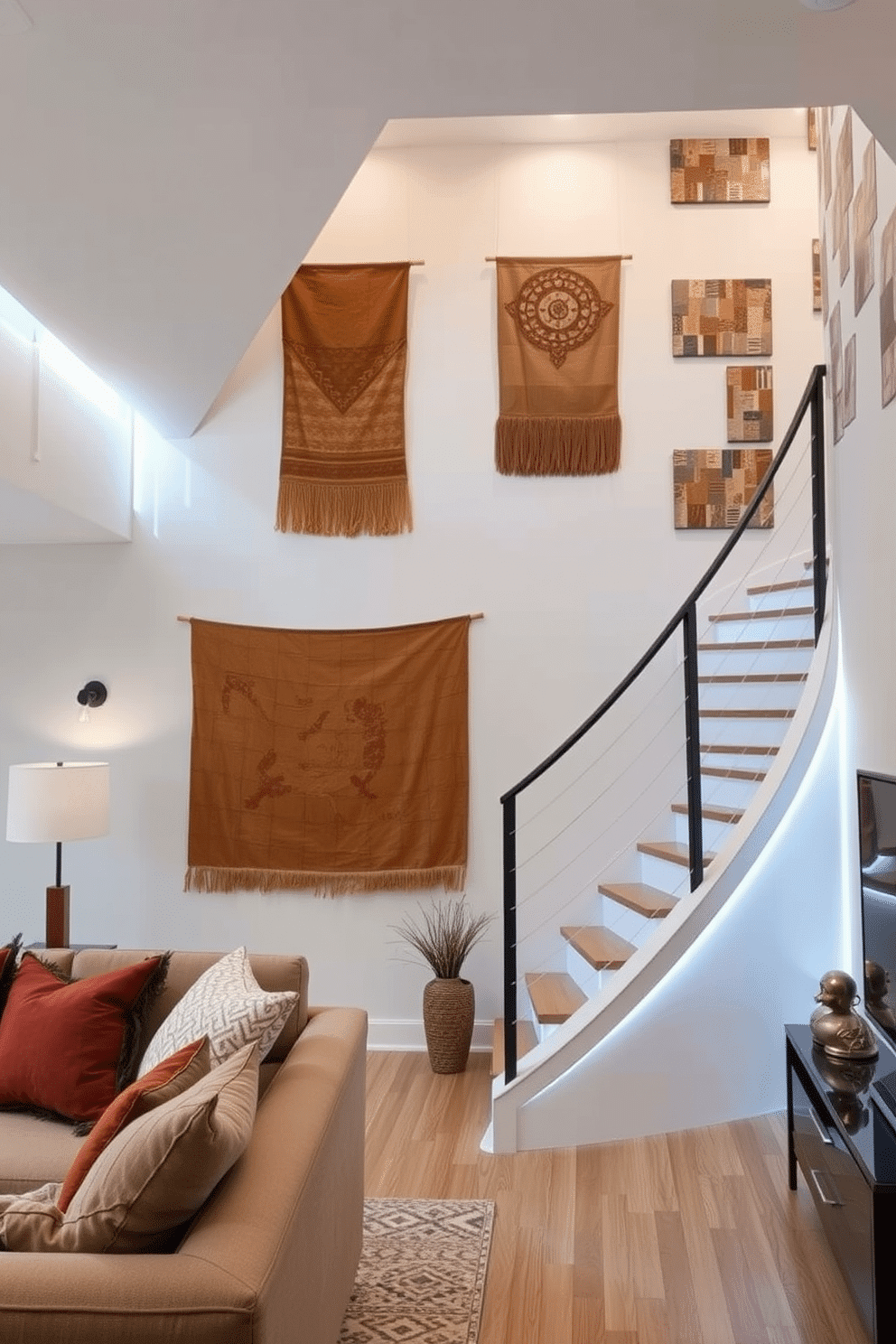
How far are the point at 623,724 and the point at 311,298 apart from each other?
2.42 metres

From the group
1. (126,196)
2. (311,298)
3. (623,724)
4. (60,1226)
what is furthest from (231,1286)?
(311,298)

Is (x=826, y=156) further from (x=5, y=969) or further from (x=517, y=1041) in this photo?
(x=5, y=969)

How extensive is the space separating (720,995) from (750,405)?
266 cm

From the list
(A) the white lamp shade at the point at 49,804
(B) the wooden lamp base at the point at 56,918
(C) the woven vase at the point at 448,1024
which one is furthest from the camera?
(C) the woven vase at the point at 448,1024

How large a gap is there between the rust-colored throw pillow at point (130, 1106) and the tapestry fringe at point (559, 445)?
3528mm

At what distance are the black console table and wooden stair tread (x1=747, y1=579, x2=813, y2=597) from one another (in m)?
1.79

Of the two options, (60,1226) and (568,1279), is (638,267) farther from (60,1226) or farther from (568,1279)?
(60,1226)

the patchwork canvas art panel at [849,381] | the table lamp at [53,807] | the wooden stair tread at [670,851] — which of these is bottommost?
the wooden stair tread at [670,851]

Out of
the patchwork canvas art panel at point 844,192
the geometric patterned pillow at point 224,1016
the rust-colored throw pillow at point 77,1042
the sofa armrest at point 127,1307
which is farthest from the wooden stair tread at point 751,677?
the sofa armrest at point 127,1307

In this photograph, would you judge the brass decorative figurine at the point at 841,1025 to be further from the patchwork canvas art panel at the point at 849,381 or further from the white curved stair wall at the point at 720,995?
the patchwork canvas art panel at the point at 849,381

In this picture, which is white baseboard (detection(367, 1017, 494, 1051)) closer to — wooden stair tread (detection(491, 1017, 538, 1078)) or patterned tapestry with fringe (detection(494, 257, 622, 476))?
wooden stair tread (detection(491, 1017, 538, 1078))

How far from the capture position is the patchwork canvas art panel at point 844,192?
3.69 meters

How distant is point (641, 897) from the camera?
4.29 m

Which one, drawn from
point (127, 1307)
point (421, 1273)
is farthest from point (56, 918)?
point (127, 1307)
